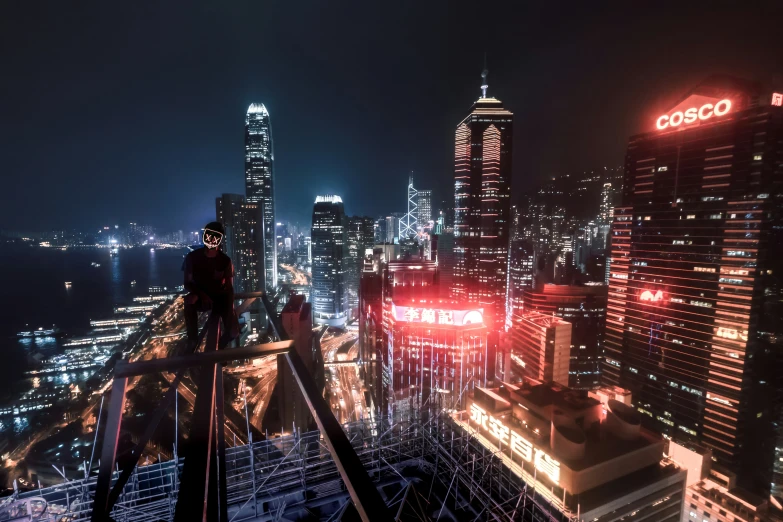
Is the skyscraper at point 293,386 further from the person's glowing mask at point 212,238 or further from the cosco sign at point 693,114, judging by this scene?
the cosco sign at point 693,114

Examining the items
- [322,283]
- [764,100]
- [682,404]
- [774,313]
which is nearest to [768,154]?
[764,100]

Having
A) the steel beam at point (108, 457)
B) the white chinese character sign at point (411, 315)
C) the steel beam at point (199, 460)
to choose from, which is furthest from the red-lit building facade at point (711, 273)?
the steel beam at point (108, 457)

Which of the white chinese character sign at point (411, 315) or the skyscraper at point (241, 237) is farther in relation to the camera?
the skyscraper at point (241, 237)

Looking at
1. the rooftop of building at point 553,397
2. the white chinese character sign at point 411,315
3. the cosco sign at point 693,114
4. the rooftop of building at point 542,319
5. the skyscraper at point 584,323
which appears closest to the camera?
the rooftop of building at point 553,397

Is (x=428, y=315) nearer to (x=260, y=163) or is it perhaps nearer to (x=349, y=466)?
(x=349, y=466)

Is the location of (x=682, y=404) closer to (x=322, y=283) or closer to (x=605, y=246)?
(x=605, y=246)

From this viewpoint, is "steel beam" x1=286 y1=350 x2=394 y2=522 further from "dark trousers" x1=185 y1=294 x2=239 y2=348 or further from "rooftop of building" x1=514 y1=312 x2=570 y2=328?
"rooftop of building" x1=514 y1=312 x2=570 y2=328

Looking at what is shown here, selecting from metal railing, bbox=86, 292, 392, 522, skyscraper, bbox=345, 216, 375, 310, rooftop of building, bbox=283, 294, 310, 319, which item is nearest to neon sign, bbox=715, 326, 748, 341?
rooftop of building, bbox=283, 294, 310, 319
